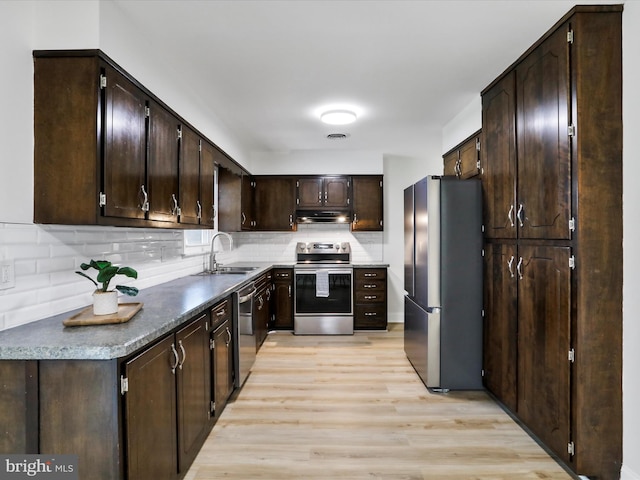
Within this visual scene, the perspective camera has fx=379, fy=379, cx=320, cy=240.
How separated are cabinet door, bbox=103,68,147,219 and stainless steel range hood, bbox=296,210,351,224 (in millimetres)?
3297

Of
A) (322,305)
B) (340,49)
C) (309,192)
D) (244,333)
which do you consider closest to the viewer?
(340,49)

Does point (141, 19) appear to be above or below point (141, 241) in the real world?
above

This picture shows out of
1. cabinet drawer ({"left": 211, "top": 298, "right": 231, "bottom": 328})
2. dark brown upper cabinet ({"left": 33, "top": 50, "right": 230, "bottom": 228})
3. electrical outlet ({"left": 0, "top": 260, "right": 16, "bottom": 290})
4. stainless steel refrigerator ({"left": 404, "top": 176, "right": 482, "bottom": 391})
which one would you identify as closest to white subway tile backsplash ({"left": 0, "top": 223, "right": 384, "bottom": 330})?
electrical outlet ({"left": 0, "top": 260, "right": 16, "bottom": 290})

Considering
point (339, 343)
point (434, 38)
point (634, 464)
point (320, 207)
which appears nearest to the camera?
point (634, 464)

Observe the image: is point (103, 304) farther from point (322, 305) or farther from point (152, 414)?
point (322, 305)

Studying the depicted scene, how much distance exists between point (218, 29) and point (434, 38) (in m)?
1.31

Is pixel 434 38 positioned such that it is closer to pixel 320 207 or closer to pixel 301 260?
pixel 320 207

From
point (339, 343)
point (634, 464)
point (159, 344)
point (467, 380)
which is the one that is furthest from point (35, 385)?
point (339, 343)

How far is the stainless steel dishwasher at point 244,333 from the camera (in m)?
3.05

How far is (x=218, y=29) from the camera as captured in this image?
87.9 inches

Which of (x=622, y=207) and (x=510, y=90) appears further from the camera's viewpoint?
(x=510, y=90)

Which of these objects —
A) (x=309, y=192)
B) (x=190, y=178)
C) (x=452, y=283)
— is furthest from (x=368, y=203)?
(x=190, y=178)

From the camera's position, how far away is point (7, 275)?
65.4 inches

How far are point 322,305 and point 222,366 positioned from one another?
246 centimetres
